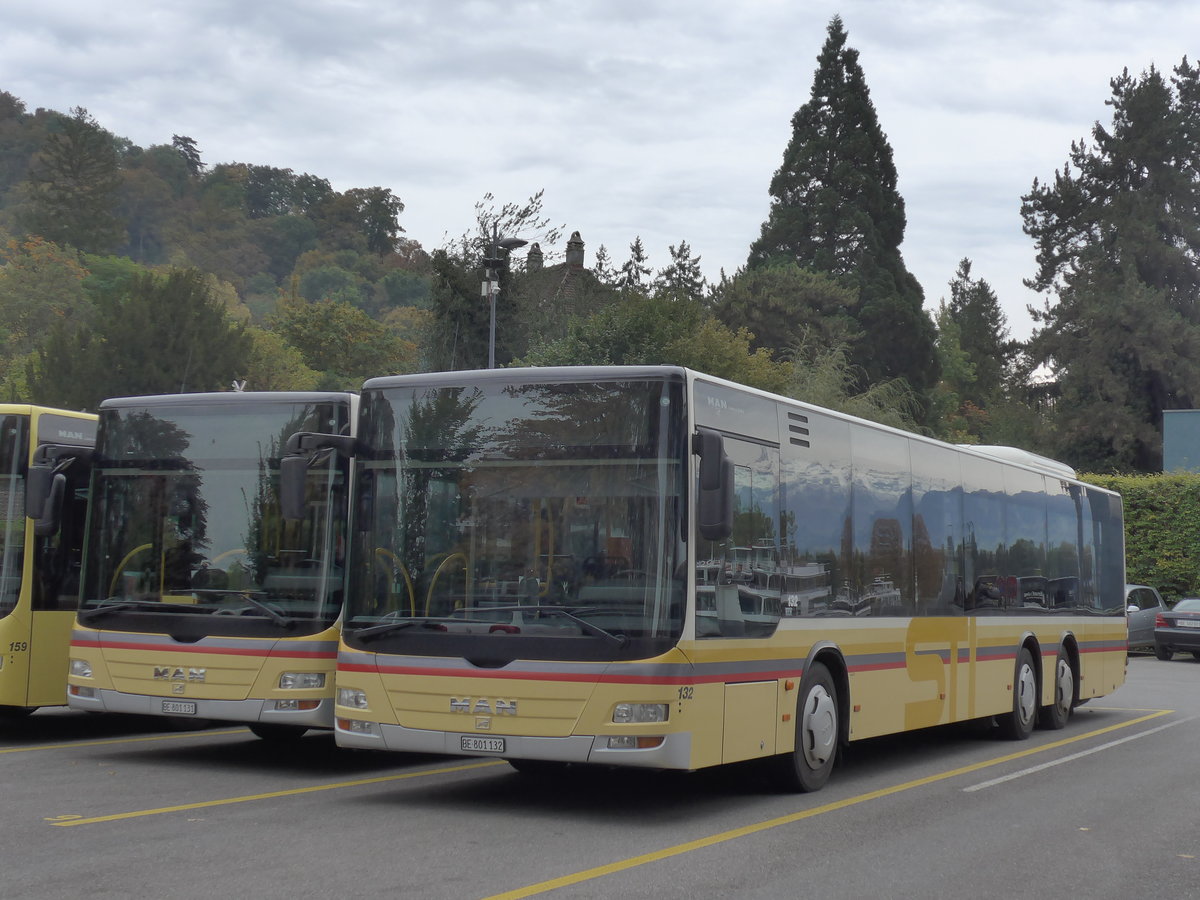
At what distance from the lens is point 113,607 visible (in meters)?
11.8

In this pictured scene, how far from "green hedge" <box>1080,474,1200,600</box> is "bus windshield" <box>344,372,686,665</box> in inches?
1211

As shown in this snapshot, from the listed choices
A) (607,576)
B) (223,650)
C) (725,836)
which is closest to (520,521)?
(607,576)

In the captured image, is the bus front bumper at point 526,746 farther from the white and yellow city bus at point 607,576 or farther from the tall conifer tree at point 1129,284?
the tall conifer tree at point 1129,284

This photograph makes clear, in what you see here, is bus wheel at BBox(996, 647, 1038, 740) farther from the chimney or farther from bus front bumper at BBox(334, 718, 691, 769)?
the chimney

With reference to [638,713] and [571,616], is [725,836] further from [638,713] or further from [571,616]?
[571,616]

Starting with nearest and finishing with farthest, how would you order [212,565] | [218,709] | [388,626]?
1. [388,626]
2. [218,709]
3. [212,565]

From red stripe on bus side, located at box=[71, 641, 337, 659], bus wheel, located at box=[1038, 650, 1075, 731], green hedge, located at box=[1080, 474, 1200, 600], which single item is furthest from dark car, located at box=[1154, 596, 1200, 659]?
red stripe on bus side, located at box=[71, 641, 337, 659]

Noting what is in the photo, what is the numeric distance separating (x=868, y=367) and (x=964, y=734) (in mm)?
53915

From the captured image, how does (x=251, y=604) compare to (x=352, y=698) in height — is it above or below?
above

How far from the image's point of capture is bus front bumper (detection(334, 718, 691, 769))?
9078 mm

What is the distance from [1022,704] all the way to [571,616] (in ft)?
27.1

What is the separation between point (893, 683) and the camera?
40.1ft

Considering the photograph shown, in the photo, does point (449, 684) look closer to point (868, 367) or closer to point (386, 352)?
point (868, 367)

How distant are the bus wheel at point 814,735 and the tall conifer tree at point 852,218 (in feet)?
193
